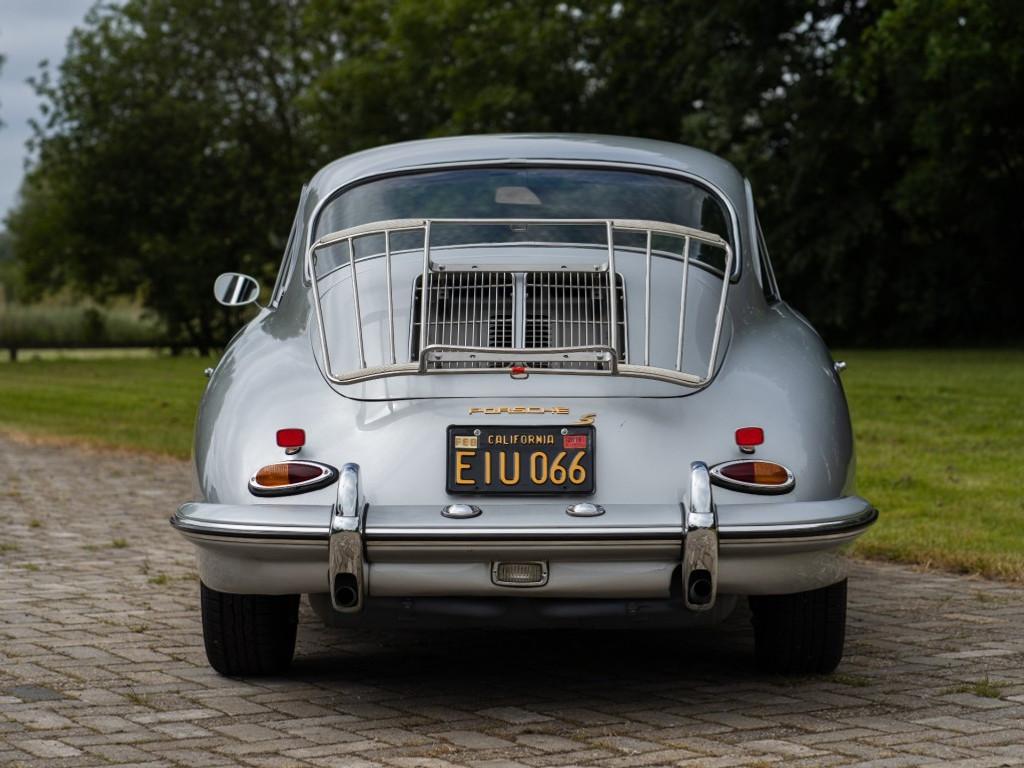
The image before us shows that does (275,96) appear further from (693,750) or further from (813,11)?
(693,750)

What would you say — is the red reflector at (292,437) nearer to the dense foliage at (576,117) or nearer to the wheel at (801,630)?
the wheel at (801,630)

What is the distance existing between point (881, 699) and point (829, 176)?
28822 millimetres

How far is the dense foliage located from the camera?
98.6 feet

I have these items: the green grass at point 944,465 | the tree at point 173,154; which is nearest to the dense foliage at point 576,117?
the tree at point 173,154

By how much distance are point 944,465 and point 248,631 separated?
280 inches

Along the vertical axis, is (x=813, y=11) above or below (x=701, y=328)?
above

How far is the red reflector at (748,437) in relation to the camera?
4320mm

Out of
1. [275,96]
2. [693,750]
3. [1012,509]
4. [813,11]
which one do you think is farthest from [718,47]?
[693,750]

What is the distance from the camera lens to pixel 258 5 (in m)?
47.6

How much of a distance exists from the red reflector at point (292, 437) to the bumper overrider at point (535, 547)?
0.58 ft

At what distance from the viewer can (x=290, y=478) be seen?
4.32 metres

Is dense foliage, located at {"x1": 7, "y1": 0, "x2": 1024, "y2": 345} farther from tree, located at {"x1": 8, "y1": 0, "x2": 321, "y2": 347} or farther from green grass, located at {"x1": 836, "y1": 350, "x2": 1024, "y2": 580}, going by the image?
green grass, located at {"x1": 836, "y1": 350, "x2": 1024, "y2": 580}

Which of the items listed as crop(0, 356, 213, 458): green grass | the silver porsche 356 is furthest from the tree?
the silver porsche 356

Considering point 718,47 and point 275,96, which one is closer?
point 718,47
